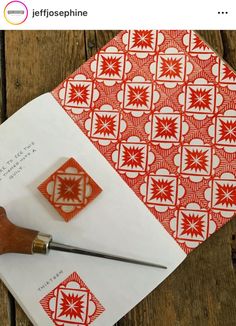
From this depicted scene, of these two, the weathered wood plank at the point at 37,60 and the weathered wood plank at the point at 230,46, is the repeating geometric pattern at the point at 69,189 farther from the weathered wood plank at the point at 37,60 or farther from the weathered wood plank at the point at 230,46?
the weathered wood plank at the point at 230,46

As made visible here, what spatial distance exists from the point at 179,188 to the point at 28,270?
0.74 ft

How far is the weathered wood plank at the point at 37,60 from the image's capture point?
0.63 meters

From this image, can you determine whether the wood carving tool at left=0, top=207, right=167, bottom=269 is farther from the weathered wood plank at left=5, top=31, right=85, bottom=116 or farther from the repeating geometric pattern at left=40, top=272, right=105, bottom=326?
the weathered wood plank at left=5, top=31, right=85, bottom=116

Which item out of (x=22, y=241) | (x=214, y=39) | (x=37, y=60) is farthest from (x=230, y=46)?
(x=22, y=241)

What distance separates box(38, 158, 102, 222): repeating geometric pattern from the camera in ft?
1.92

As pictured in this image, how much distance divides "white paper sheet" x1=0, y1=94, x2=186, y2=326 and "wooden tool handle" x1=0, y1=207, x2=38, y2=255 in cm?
3

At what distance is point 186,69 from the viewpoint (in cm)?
62
